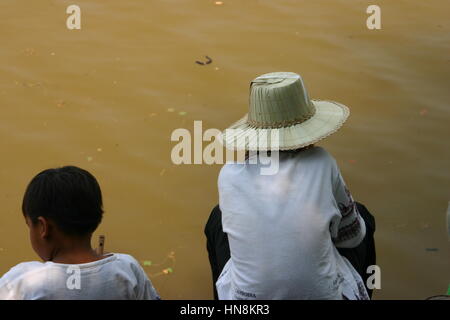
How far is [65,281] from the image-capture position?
2439mm

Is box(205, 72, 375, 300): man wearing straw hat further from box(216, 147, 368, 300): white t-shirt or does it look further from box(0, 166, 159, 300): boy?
box(0, 166, 159, 300): boy

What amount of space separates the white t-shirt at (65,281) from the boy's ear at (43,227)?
10 centimetres

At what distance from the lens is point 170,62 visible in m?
5.49

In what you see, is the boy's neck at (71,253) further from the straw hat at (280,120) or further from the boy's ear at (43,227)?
the straw hat at (280,120)

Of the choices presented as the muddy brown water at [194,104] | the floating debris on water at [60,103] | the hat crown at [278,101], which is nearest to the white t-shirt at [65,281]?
the hat crown at [278,101]

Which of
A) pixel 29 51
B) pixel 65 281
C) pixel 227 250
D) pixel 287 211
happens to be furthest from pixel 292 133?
pixel 29 51

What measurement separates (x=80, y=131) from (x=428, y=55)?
2803mm

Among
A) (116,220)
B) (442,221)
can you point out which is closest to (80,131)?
(116,220)

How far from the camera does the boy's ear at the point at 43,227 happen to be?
2.44m

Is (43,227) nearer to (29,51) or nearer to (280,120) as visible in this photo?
(280,120)

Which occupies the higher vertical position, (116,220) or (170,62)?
(170,62)

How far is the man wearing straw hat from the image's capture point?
2.52 meters

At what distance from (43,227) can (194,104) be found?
2.73 m

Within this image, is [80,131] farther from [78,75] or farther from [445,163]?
[445,163]
